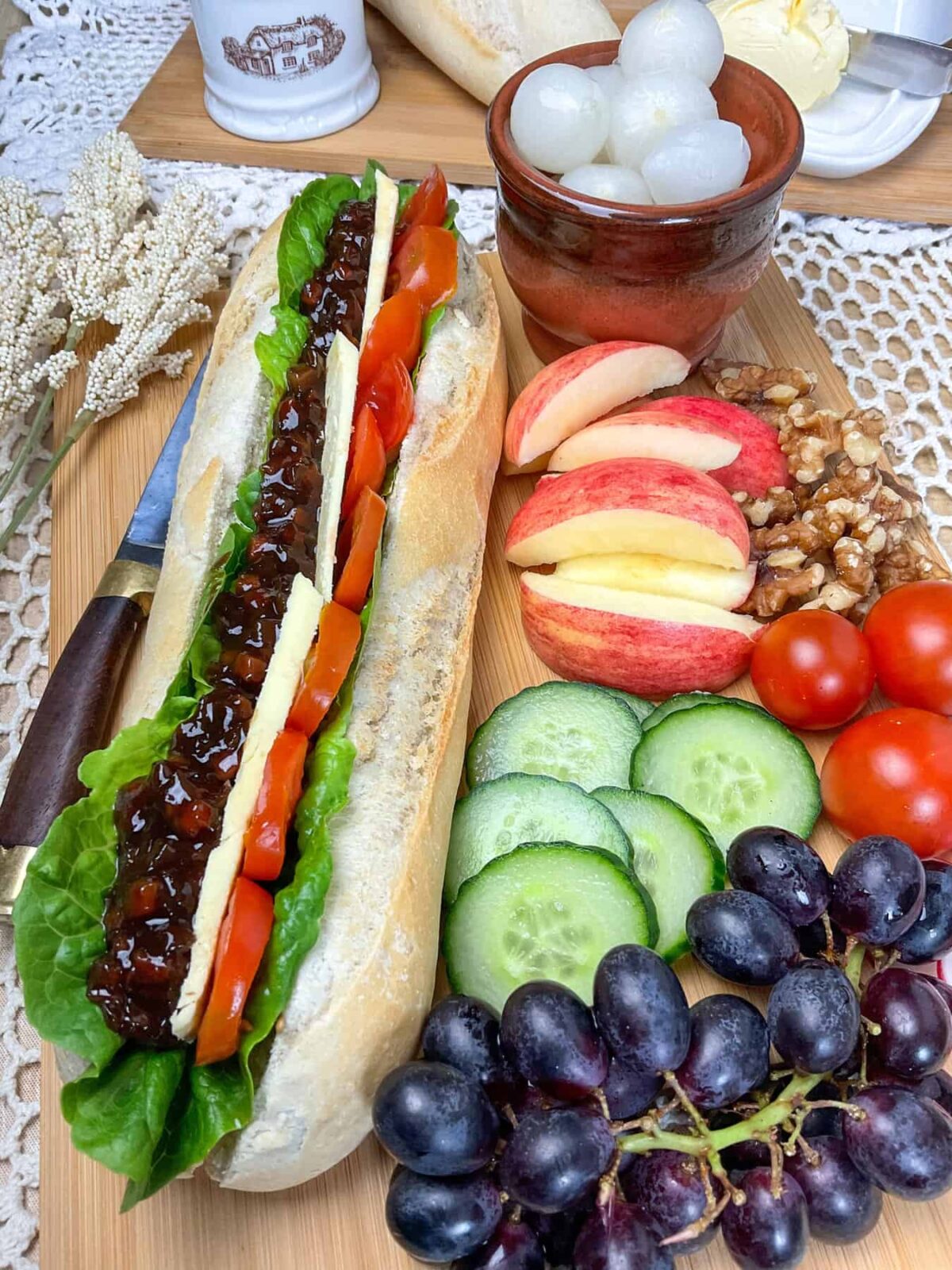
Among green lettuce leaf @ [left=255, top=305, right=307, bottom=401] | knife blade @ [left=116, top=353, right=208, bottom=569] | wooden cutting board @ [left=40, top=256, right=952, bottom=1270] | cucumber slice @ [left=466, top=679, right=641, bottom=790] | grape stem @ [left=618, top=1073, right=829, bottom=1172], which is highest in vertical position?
green lettuce leaf @ [left=255, top=305, right=307, bottom=401]

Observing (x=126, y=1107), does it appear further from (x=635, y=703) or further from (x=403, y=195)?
(x=403, y=195)

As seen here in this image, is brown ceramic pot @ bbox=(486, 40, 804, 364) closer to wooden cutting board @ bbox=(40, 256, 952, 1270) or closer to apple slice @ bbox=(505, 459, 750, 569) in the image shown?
apple slice @ bbox=(505, 459, 750, 569)

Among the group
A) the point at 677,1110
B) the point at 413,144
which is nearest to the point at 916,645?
the point at 677,1110

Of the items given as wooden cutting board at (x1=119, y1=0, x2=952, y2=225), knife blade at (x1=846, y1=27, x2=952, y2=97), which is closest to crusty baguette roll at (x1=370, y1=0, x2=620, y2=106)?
wooden cutting board at (x1=119, y1=0, x2=952, y2=225)

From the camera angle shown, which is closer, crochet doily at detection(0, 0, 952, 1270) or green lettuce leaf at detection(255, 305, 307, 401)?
crochet doily at detection(0, 0, 952, 1270)

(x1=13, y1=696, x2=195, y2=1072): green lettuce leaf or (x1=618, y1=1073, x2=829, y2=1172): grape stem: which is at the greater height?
(x1=13, y1=696, x2=195, y2=1072): green lettuce leaf

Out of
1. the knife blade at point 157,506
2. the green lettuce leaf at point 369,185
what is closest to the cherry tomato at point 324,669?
the knife blade at point 157,506

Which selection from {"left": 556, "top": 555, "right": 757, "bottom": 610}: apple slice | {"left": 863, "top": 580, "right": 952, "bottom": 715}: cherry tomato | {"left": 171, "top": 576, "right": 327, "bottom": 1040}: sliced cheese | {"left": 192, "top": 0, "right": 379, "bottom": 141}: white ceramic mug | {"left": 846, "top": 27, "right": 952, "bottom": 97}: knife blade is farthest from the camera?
{"left": 846, "top": 27, "right": 952, "bottom": 97}: knife blade
